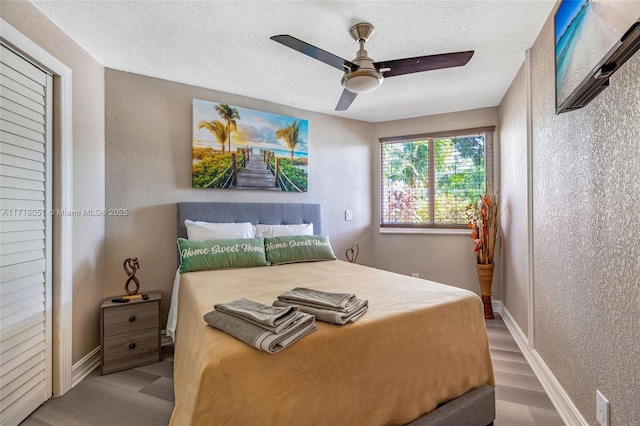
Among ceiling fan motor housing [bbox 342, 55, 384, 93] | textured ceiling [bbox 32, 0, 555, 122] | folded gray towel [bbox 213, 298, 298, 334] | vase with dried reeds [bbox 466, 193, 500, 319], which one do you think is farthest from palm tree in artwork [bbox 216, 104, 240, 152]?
vase with dried reeds [bbox 466, 193, 500, 319]

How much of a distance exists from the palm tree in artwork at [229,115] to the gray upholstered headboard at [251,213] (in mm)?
720

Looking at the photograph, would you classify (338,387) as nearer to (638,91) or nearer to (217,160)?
(638,91)

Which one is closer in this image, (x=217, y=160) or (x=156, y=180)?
(x=156, y=180)

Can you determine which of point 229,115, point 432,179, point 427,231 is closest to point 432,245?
point 427,231

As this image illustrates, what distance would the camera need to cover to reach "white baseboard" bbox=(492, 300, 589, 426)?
169cm

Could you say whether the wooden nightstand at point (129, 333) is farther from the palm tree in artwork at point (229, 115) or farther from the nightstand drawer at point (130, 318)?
the palm tree in artwork at point (229, 115)

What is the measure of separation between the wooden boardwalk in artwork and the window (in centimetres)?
169

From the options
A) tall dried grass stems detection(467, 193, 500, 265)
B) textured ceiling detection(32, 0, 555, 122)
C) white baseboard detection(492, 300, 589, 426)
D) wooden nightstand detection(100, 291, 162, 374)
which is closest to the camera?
white baseboard detection(492, 300, 589, 426)

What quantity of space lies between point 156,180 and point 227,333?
7.28ft

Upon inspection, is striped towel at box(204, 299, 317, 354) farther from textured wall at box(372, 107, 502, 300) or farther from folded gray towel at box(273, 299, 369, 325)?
textured wall at box(372, 107, 502, 300)

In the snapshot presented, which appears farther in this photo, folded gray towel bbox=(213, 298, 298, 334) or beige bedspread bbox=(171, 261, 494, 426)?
folded gray towel bbox=(213, 298, 298, 334)

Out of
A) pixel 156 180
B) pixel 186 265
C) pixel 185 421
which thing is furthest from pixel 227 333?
pixel 156 180

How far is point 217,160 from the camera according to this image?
324 cm

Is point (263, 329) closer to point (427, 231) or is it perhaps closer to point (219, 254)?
point (219, 254)
